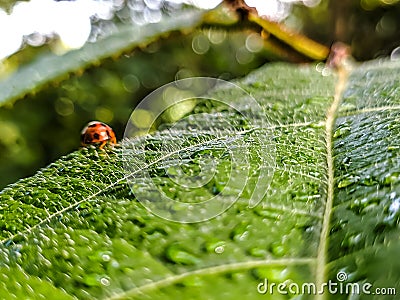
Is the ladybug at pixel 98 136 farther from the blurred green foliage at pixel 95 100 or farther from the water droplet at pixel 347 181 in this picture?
the blurred green foliage at pixel 95 100

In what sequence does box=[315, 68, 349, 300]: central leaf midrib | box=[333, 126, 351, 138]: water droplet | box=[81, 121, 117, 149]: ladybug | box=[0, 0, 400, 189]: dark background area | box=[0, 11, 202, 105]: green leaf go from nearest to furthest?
box=[315, 68, 349, 300]: central leaf midrib, box=[333, 126, 351, 138]: water droplet, box=[81, 121, 117, 149]: ladybug, box=[0, 11, 202, 105]: green leaf, box=[0, 0, 400, 189]: dark background area

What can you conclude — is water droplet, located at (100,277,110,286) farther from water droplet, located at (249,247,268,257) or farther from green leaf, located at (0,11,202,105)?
green leaf, located at (0,11,202,105)

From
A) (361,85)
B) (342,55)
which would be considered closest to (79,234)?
(361,85)

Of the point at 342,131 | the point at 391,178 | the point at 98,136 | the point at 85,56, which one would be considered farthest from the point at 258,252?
the point at 85,56

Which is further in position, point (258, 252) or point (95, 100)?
point (95, 100)

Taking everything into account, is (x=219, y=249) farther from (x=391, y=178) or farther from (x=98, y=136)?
(x=98, y=136)

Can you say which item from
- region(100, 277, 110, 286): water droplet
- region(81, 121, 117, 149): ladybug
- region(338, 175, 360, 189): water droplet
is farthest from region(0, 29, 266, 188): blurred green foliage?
region(100, 277, 110, 286): water droplet
